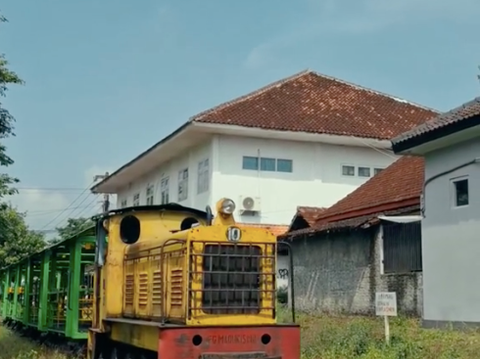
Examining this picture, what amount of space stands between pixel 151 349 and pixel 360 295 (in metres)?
10.4

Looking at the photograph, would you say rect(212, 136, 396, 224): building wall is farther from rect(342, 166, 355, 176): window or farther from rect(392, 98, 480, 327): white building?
rect(392, 98, 480, 327): white building

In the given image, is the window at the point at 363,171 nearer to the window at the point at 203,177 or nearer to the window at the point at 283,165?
the window at the point at 283,165

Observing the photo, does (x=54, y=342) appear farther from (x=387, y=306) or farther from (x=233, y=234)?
(x=233, y=234)

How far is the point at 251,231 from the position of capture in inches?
372

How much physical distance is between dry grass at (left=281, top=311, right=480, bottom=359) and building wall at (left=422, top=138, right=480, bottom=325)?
650 mm

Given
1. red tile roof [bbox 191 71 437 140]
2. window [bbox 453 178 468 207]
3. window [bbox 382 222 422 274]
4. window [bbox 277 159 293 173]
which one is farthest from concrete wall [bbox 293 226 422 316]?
red tile roof [bbox 191 71 437 140]

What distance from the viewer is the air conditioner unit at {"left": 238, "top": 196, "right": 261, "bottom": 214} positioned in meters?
25.4

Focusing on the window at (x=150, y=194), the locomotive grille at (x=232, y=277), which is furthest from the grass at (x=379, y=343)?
the window at (x=150, y=194)

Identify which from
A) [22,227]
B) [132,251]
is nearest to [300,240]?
[132,251]

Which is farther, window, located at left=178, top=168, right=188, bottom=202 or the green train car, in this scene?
window, located at left=178, top=168, right=188, bottom=202

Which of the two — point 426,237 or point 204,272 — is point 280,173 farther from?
point 204,272

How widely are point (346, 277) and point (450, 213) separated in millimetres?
4796

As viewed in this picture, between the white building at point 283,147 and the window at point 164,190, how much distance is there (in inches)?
64.0

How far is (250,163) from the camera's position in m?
26.0
